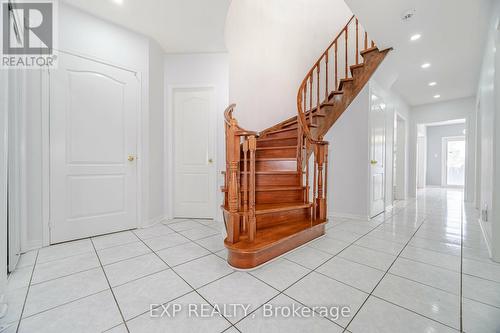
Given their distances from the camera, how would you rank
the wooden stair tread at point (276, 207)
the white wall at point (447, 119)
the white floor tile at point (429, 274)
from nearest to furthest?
the white floor tile at point (429, 274)
the wooden stair tread at point (276, 207)
the white wall at point (447, 119)

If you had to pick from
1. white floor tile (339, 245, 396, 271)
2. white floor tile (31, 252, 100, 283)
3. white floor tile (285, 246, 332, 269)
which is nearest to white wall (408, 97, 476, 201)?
white floor tile (339, 245, 396, 271)

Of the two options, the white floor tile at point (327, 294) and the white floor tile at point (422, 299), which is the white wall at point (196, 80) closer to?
the white floor tile at point (327, 294)

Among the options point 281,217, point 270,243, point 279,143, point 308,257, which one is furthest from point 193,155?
point 308,257

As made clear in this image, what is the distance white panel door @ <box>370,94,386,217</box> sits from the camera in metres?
3.30

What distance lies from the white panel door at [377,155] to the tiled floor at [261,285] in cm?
107

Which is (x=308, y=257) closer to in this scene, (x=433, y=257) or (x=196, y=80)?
(x=433, y=257)

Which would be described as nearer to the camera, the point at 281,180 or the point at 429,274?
the point at 429,274

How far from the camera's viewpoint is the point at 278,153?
299 cm

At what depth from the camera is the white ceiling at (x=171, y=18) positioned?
2.28 meters

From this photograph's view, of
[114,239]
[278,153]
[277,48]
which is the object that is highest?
[277,48]

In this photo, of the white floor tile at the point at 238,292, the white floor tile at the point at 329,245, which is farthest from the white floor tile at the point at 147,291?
the white floor tile at the point at 329,245

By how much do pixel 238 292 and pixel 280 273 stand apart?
0.40 metres

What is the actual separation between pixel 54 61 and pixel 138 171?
4.89 ft

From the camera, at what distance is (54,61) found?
7.29 ft
